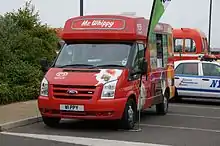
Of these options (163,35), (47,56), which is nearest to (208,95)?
(163,35)

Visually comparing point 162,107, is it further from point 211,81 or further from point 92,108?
point 92,108

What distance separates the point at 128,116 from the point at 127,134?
51 centimetres

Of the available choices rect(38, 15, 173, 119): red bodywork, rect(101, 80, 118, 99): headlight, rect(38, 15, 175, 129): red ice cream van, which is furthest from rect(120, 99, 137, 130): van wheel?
rect(101, 80, 118, 99): headlight

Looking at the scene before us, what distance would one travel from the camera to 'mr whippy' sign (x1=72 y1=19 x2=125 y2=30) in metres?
11.7

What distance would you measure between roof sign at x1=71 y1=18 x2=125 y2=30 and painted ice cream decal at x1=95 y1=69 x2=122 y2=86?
128 cm

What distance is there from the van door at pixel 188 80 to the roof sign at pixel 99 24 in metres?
7.04

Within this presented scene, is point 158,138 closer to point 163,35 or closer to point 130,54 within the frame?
point 130,54

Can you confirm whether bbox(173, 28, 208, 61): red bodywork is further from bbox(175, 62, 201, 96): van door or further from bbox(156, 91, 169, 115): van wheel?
bbox(156, 91, 169, 115): van wheel

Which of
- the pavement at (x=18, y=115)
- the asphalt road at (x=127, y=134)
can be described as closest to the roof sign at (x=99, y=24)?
the asphalt road at (x=127, y=134)

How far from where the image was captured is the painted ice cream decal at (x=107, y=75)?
414 inches

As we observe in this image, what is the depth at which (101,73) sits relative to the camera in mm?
10711

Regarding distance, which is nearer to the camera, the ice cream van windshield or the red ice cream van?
the red ice cream van

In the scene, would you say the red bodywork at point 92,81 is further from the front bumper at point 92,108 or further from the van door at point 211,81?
the van door at point 211,81

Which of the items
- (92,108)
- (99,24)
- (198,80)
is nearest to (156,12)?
(99,24)
